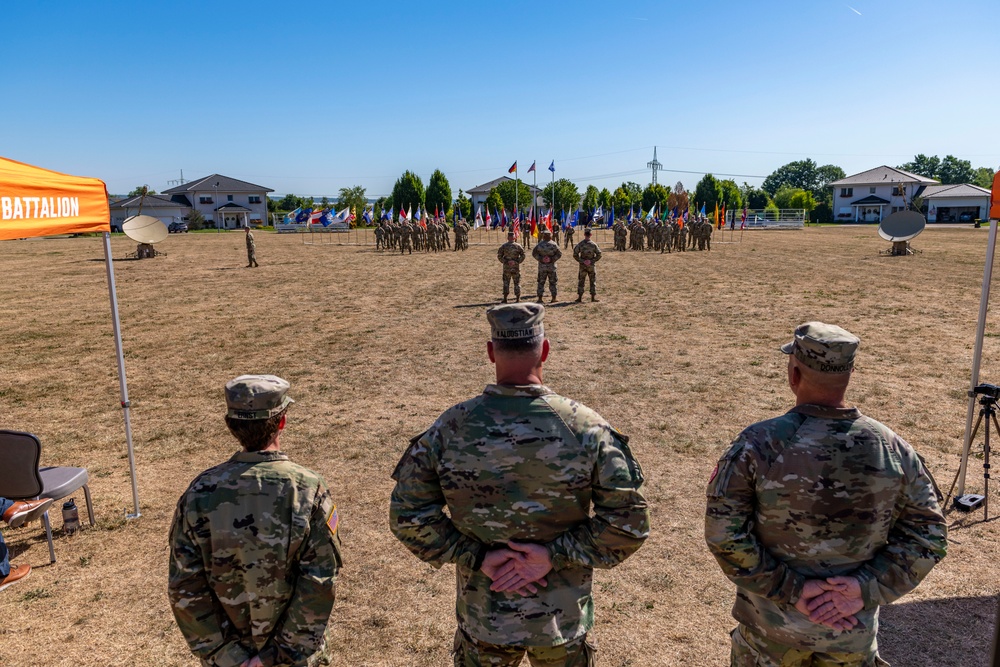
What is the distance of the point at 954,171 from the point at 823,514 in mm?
135171

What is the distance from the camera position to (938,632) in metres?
3.96

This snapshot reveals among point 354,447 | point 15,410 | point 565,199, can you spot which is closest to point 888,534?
point 354,447

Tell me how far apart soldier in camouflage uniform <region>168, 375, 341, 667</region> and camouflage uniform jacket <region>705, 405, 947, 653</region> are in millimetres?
1607

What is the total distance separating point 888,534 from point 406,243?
33.5 m

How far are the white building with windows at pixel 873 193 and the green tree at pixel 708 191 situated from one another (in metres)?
17.3

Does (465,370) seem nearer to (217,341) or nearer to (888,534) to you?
(217,341)

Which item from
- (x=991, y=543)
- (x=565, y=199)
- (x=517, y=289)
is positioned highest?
(x=565, y=199)

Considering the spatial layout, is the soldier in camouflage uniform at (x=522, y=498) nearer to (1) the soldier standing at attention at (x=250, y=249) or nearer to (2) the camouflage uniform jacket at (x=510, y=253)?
(2) the camouflage uniform jacket at (x=510, y=253)

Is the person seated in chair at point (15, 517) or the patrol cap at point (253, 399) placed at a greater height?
the patrol cap at point (253, 399)

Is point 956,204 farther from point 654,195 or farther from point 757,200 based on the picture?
point 654,195

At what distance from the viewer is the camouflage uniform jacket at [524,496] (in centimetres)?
244

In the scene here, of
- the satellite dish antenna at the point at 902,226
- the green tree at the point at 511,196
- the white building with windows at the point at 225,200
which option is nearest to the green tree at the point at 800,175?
the green tree at the point at 511,196

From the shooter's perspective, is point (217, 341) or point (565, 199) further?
point (565, 199)

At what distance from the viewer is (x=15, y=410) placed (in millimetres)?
8875
